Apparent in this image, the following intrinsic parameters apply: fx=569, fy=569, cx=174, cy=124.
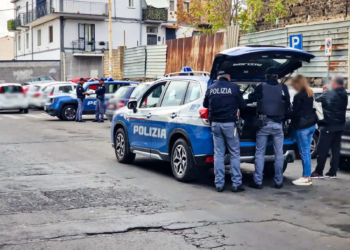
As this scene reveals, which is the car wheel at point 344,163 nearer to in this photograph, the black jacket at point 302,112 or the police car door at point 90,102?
the black jacket at point 302,112

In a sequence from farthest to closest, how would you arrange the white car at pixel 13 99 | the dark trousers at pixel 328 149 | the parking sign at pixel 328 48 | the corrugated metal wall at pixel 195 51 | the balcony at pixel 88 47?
the balcony at pixel 88 47 → the corrugated metal wall at pixel 195 51 → the parking sign at pixel 328 48 → the dark trousers at pixel 328 149 → the white car at pixel 13 99

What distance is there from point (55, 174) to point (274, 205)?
14.0ft

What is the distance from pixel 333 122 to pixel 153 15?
143ft

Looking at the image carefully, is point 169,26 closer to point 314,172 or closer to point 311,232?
point 314,172

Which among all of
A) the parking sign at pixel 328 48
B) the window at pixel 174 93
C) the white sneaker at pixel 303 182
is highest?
the parking sign at pixel 328 48

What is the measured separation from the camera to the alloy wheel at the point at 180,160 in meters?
9.24

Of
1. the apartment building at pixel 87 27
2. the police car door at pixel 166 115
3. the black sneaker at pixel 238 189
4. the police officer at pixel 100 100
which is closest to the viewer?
the black sneaker at pixel 238 189

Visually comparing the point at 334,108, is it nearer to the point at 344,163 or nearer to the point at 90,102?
the point at 344,163

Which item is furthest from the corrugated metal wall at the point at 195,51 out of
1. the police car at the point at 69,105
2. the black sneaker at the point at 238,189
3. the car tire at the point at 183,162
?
the black sneaker at the point at 238,189

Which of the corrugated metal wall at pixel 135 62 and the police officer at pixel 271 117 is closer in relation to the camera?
the police officer at pixel 271 117

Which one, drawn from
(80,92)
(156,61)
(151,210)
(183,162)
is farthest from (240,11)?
(151,210)

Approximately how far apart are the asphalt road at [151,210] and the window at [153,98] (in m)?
1.24

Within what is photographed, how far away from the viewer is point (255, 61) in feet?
30.5

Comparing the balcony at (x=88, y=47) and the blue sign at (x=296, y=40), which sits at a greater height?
the balcony at (x=88, y=47)
